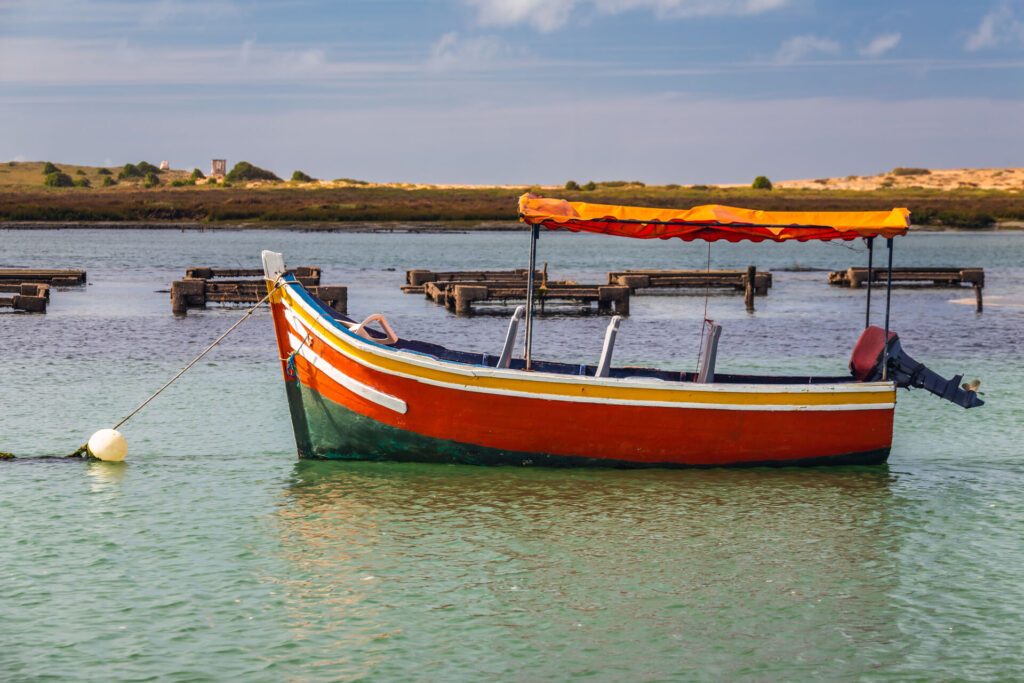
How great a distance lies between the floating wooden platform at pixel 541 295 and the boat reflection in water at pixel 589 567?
2237cm

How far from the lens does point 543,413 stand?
14.6m

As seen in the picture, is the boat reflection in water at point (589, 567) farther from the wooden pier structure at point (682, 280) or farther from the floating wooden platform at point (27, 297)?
the wooden pier structure at point (682, 280)

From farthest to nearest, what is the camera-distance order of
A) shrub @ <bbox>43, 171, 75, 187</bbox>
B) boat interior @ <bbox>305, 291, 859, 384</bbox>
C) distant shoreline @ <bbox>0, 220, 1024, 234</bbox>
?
shrub @ <bbox>43, 171, 75, 187</bbox>, distant shoreline @ <bbox>0, 220, 1024, 234</bbox>, boat interior @ <bbox>305, 291, 859, 384</bbox>

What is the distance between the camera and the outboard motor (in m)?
15.4

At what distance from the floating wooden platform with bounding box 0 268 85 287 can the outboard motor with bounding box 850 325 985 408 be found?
104 feet

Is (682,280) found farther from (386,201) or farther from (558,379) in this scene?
(386,201)

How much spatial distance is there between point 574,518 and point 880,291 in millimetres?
43387

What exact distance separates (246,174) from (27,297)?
162746 millimetres

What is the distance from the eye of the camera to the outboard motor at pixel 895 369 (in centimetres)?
1544

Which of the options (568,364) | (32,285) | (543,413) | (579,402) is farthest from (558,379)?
(32,285)

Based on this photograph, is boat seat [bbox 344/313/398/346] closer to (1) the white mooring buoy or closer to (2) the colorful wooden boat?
(2) the colorful wooden boat

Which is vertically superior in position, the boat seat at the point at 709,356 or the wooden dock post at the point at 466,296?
the boat seat at the point at 709,356

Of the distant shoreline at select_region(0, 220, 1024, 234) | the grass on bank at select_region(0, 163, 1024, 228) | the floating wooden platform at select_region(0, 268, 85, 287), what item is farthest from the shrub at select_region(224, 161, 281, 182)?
the floating wooden platform at select_region(0, 268, 85, 287)

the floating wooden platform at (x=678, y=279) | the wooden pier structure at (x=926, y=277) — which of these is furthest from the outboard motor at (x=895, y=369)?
the floating wooden platform at (x=678, y=279)
